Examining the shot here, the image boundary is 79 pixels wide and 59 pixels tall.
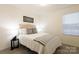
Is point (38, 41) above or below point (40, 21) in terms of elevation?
below

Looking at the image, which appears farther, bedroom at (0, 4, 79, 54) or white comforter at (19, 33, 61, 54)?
bedroom at (0, 4, 79, 54)

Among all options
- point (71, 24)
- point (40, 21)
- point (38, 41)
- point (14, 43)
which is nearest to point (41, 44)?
point (38, 41)

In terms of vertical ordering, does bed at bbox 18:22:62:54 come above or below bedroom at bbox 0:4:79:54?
below

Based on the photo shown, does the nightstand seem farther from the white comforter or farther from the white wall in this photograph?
the white comforter

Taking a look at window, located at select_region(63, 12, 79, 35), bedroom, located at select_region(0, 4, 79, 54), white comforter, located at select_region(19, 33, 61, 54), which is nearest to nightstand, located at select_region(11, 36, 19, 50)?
bedroom, located at select_region(0, 4, 79, 54)

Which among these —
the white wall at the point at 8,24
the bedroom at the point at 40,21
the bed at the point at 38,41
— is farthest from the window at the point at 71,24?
the white wall at the point at 8,24

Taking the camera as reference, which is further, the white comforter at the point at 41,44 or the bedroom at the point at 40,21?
the bedroom at the point at 40,21

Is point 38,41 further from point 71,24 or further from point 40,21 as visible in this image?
point 71,24

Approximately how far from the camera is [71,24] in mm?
1995

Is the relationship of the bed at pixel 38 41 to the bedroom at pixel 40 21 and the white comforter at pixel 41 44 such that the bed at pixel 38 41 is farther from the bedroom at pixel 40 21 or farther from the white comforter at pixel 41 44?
the bedroom at pixel 40 21

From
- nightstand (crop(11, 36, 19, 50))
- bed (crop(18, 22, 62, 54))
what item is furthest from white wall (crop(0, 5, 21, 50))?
bed (crop(18, 22, 62, 54))

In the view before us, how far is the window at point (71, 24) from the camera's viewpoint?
1.98 metres

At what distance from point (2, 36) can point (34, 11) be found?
1103 mm

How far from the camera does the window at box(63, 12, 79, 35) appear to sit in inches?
78.1
